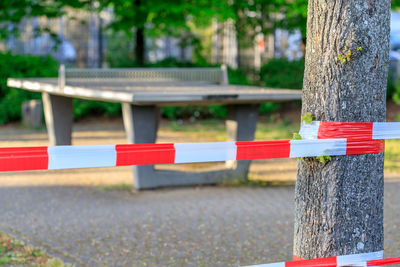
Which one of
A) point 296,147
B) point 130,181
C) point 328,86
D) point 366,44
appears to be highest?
point 366,44

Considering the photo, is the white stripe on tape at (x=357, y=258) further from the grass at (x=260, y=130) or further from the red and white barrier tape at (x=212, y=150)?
Result: the grass at (x=260, y=130)

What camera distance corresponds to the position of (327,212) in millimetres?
3223

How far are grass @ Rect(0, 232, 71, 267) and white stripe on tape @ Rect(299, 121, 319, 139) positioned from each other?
205 centimetres

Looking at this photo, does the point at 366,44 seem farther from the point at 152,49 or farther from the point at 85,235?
the point at 152,49

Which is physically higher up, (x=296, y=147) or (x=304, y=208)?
(x=296, y=147)

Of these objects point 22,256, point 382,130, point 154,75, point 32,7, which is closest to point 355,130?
point 382,130

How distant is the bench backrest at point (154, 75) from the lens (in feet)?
27.5

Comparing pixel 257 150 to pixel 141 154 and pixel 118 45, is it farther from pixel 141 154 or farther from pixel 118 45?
pixel 118 45

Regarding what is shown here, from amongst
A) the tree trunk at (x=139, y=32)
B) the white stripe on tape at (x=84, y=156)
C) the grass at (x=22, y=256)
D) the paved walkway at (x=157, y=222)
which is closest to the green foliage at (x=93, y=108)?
the tree trunk at (x=139, y=32)

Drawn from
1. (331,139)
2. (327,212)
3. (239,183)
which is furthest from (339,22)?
(239,183)

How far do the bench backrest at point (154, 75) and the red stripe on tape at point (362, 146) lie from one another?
5.58 meters

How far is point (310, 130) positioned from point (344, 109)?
0.19m

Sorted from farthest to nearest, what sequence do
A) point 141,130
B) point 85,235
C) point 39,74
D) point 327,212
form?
point 39,74
point 141,130
point 85,235
point 327,212

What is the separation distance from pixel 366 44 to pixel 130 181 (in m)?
5.01
